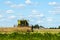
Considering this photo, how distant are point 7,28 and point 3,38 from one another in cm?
2902

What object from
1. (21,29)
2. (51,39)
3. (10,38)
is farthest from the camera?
(21,29)

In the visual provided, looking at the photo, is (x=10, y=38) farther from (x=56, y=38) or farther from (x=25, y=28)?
(x=25, y=28)

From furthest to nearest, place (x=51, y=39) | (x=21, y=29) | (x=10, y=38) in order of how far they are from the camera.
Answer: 1. (x=21, y=29)
2. (x=10, y=38)
3. (x=51, y=39)

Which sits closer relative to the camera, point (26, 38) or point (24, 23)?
point (26, 38)

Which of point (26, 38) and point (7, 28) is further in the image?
point (7, 28)

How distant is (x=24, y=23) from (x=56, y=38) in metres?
33.3

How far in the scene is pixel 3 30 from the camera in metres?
59.0

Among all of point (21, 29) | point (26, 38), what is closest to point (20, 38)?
point (26, 38)

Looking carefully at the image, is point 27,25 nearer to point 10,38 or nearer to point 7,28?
point 7,28

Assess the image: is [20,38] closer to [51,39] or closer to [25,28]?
[51,39]

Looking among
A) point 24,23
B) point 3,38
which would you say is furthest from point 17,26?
point 3,38

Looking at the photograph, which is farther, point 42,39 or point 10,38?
point 10,38

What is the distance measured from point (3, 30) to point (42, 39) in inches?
1242

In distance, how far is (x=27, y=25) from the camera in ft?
197
